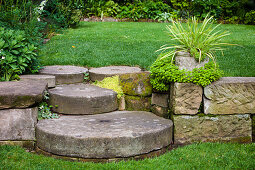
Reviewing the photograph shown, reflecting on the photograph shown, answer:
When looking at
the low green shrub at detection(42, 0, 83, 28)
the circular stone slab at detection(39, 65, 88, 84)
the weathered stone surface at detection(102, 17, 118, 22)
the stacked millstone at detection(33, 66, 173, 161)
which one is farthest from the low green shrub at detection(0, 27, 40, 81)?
the weathered stone surface at detection(102, 17, 118, 22)

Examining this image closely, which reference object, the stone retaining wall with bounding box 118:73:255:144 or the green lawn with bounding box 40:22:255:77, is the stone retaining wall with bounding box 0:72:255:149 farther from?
the green lawn with bounding box 40:22:255:77

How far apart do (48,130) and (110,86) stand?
1.22 m

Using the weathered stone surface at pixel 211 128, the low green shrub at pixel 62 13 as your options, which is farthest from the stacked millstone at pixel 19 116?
the low green shrub at pixel 62 13

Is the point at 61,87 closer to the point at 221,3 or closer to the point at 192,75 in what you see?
the point at 192,75

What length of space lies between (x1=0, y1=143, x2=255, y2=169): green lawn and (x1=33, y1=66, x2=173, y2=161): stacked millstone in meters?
0.13

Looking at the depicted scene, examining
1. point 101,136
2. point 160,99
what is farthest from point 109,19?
point 101,136

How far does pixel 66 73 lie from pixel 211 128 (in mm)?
2281

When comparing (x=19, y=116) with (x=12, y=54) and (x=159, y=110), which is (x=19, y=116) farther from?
(x=159, y=110)

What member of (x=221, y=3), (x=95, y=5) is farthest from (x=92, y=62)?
(x=221, y=3)

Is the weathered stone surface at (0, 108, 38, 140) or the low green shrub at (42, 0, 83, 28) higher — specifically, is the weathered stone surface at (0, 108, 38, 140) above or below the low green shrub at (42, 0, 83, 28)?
below

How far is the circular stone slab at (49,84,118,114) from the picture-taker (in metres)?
3.61

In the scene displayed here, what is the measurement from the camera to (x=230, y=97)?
347 centimetres

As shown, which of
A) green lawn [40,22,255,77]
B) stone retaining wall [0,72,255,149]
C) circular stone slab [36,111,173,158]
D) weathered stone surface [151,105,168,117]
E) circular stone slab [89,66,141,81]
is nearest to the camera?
circular stone slab [36,111,173,158]

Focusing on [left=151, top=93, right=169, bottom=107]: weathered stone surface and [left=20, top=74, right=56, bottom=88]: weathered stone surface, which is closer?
[left=151, top=93, right=169, bottom=107]: weathered stone surface
